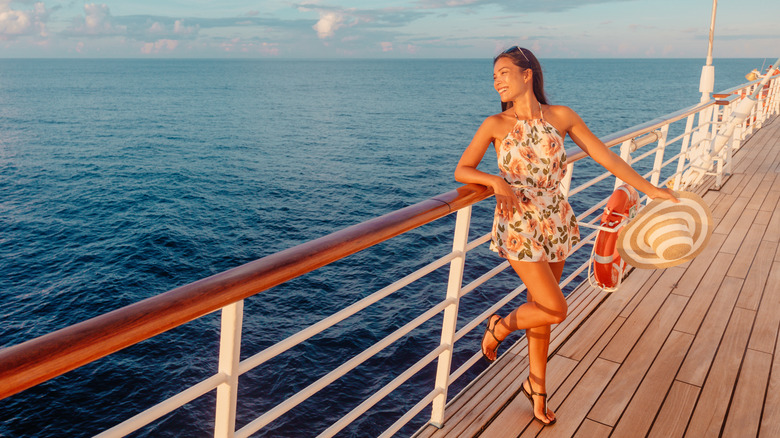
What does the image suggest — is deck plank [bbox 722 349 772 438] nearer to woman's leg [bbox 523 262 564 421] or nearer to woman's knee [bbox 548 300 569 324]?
woman's leg [bbox 523 262 564 421]

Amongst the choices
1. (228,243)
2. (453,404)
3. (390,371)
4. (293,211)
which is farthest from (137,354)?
(453,404)

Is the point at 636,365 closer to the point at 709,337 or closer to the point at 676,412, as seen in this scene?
the point at 676,412

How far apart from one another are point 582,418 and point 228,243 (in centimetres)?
1502

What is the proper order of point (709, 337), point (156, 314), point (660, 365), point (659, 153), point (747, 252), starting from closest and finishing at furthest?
point (156, 314), point (660, 365), point (709, 337), point (659, 153), point (747, 252)

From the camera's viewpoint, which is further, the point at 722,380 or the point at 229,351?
the point at 722,380

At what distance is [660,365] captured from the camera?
8.04 ft

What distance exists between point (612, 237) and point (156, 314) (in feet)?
8.20

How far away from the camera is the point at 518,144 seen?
1.81m

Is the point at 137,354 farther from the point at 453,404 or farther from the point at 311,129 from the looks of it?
the point at 311,129

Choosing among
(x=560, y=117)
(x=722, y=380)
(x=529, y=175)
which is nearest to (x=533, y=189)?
(x=529, y=175)

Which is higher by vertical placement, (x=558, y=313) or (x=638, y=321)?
(x=558, y=313)

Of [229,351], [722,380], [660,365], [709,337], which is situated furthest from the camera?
[709,337]

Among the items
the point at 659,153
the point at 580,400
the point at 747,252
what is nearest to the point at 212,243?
the point at 659,153

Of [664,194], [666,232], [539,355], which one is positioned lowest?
[539,355]
